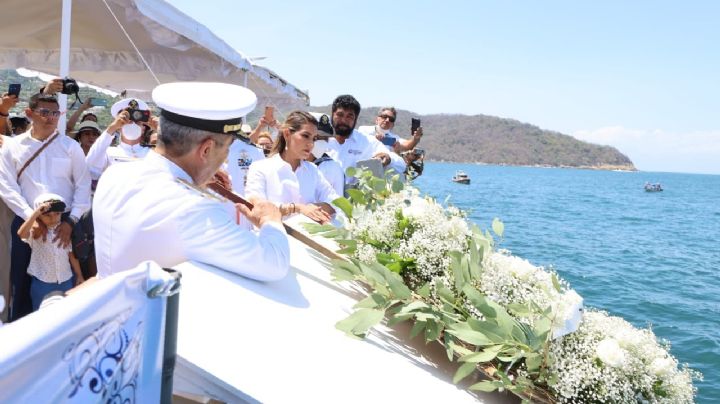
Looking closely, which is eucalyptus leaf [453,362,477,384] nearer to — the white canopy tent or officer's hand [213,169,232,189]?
officer's hand [213,169,232,189]

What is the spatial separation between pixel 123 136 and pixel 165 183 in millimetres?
4018

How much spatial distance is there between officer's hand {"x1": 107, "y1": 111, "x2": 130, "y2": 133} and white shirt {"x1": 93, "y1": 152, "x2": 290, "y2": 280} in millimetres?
A: 3044

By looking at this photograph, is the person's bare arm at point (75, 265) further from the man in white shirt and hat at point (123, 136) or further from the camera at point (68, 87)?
the camera at point (68, 87)

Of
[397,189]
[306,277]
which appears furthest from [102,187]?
[397,189]

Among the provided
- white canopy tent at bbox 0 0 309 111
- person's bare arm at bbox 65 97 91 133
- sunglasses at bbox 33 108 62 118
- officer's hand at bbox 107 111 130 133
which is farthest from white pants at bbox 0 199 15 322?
white canopy tent at bbox 0 0 309 111

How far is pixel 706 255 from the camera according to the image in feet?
74.7

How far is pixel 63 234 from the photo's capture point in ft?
12.0

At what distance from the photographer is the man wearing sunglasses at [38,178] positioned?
372 cm

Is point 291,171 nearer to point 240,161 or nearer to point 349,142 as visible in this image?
point 349,142

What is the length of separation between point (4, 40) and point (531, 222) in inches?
1101

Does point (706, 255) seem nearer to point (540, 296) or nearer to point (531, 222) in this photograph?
point (531, 222)

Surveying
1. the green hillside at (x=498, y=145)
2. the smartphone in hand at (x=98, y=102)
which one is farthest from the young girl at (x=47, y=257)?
the green hillside at (x=498, y=145)

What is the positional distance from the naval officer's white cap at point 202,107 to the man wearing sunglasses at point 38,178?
7.80ft

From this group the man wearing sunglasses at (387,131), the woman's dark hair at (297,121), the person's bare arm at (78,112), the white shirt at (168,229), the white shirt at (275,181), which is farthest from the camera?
the man wearing sunglasses at (387,131)
